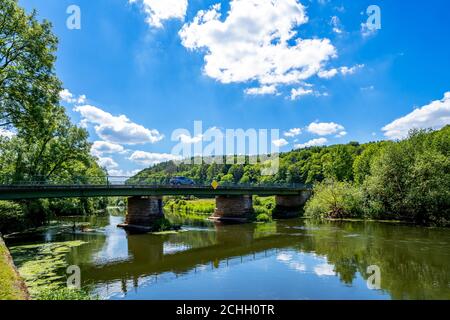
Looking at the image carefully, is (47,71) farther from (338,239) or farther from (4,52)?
(338,239)

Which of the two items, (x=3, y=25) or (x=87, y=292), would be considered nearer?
(x=87, y=292)

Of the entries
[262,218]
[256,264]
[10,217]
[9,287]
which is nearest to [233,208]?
[262,218]

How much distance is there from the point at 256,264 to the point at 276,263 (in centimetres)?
145

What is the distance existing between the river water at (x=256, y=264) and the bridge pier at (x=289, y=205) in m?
26.5

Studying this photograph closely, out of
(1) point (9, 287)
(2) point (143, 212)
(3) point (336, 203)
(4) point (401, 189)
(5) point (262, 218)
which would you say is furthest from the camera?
(5) point (262, 218)

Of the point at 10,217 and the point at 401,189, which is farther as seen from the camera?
the point at 401,189

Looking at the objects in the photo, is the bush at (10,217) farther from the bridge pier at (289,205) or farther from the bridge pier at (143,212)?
the bridge pier at (289,205)

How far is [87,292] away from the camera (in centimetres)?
1744

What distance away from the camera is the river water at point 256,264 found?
1775 centimetres

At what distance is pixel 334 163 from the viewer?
99375 millimetres

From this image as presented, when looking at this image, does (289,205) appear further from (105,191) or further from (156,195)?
(105,191)

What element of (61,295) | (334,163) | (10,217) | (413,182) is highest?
(334,163)
